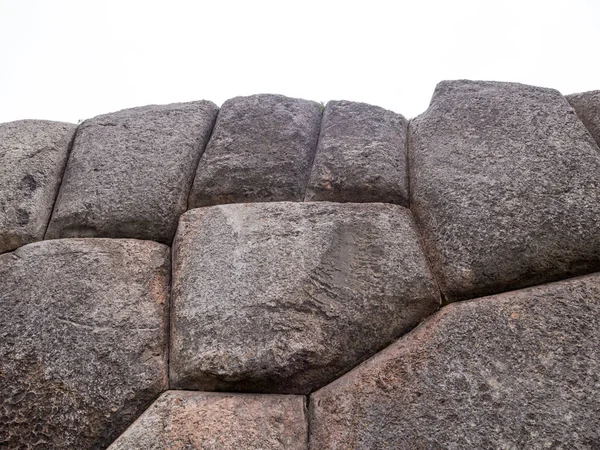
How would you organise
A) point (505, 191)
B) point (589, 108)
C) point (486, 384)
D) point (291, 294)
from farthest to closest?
point (589, 108) → point (505, 191) → point (291, 294) → point (486, 384)

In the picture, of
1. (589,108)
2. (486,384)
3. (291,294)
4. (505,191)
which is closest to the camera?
(486,384)

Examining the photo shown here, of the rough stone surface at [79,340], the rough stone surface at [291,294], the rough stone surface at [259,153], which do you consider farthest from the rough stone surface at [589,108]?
the rough stone surface at [79,340]

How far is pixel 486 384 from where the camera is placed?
122cm

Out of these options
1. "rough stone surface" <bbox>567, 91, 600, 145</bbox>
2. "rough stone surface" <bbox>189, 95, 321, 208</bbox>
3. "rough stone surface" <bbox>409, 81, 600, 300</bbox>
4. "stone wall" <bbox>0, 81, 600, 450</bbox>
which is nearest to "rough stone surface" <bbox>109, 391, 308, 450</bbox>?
"stone wall" <bbox>0, 81, 600, 450</bbox>

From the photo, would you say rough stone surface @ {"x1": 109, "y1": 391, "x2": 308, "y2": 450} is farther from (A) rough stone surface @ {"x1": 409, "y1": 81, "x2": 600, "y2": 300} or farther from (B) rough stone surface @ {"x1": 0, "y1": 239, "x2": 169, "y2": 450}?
(A) rough stone surface @ {"x1": 409, "y1": 81, "x2": 600, "y2": 300}

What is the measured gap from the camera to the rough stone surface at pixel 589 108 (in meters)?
1.76

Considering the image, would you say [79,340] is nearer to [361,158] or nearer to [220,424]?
[220,424]

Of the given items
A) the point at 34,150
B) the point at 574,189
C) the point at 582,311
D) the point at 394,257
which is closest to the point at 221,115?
the point at 34,150

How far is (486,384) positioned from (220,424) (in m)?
0.71

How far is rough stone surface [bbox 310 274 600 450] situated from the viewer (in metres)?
1.15

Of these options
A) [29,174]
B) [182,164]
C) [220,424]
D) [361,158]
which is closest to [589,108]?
[361,158]

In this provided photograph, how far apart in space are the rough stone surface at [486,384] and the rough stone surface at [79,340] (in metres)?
0.56

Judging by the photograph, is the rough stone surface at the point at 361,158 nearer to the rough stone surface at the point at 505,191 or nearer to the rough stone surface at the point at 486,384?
the rough stone surface at the point at 505,191

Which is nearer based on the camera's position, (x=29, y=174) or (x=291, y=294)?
(x=291, y=294)
